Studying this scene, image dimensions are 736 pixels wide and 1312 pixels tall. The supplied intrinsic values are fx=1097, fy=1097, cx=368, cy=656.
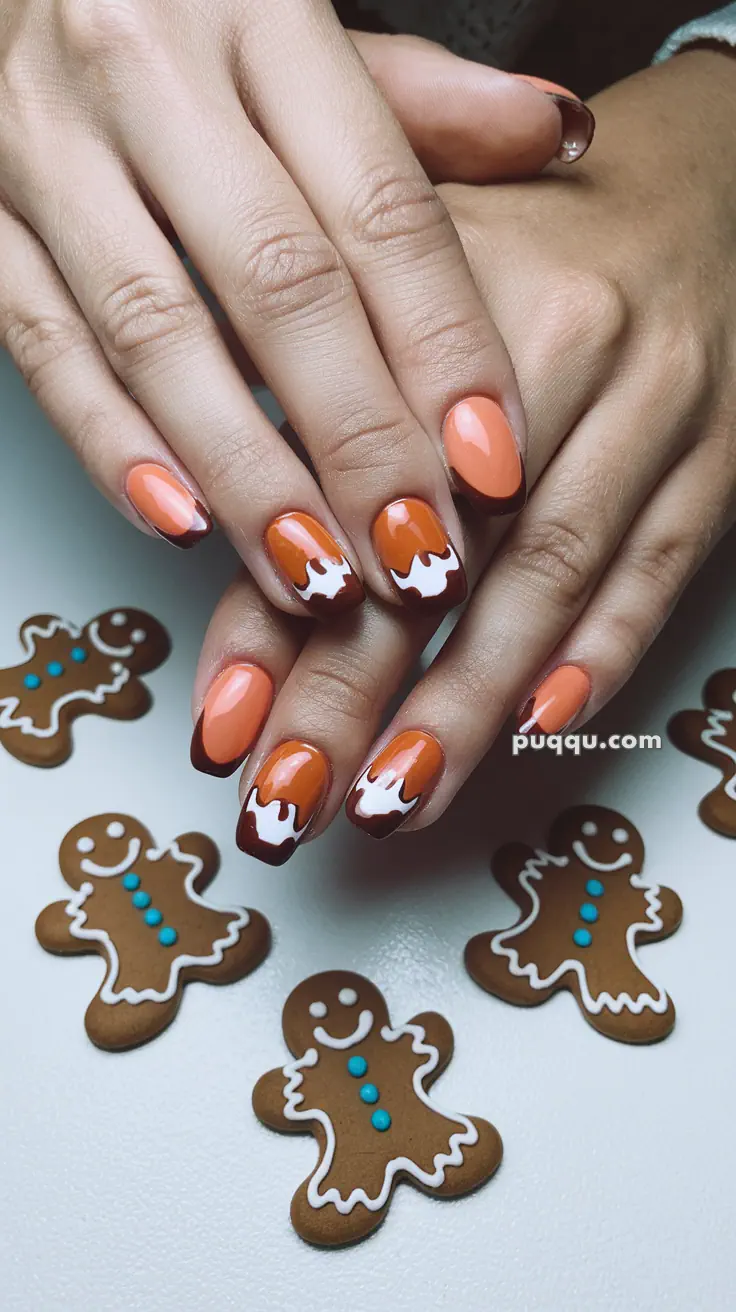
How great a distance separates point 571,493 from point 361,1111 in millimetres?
561

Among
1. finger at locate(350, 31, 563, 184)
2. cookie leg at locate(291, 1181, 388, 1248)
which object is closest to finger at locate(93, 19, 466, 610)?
finger at locate(350, 31, 563, 184)

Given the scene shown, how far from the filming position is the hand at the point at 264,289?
0.86 metres

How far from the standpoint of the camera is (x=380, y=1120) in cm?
89

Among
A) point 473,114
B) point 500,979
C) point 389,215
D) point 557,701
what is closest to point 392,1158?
point 500,979

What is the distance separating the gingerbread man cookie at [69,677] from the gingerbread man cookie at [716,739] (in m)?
0.57

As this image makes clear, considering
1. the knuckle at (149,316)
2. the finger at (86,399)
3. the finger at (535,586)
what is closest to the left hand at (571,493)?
the finger at (535,586)

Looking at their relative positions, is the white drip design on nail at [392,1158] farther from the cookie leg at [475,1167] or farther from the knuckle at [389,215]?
the knuckle at [389,215]

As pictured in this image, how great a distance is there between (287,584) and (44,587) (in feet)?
1.69

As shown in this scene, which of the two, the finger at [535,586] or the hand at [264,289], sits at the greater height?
the hand at [264,289]

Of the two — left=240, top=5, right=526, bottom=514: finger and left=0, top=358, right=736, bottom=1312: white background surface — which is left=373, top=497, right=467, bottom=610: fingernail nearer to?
left=240, top=5, right=526, bottom=514: finger

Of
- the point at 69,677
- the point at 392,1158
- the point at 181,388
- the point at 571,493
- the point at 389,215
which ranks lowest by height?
the point at 392,1158

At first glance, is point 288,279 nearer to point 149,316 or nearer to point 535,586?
point 149,316

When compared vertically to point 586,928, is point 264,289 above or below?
above

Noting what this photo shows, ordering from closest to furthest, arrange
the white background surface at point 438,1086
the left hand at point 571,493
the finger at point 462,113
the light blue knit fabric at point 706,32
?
1. the white background surface at point 438,1086
2. the left hand at point 571,493
3. the finger at point 462,113
4. the light blue knit fabric at point 706,32
